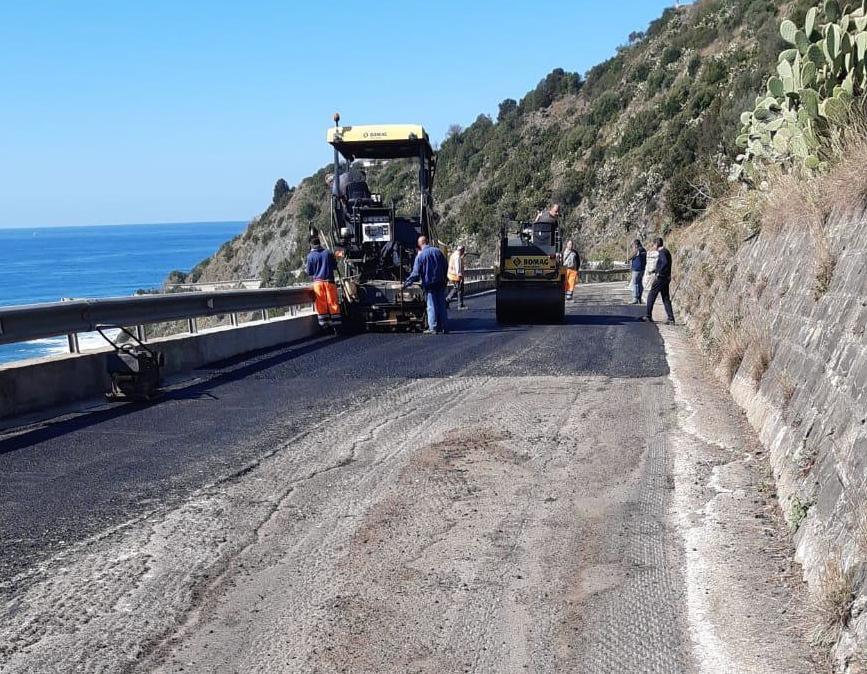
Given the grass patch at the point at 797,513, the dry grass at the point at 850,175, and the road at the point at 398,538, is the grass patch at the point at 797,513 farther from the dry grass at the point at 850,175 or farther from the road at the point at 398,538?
the dry grass at the point at 850,175

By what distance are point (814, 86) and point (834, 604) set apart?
1000 centimetres

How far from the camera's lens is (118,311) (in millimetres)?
11164

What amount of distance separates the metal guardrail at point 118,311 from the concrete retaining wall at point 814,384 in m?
7.22

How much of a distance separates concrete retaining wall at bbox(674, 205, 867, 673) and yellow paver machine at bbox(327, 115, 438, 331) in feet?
21.4

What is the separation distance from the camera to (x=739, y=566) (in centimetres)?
508

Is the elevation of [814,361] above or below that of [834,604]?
above

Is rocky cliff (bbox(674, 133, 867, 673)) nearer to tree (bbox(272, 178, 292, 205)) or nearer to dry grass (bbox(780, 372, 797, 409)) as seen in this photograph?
dry grass (bbox(780, 372, 797, 409))

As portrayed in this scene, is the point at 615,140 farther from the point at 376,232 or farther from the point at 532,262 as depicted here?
the point at 376,232

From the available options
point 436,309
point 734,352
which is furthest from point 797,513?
point 436,309

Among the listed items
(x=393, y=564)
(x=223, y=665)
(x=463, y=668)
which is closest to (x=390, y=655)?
(x=463, y=668)

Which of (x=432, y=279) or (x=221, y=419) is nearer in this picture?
(x=221, y=419)

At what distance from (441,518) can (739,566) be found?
73.7 inches

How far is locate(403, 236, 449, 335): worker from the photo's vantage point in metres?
15.9

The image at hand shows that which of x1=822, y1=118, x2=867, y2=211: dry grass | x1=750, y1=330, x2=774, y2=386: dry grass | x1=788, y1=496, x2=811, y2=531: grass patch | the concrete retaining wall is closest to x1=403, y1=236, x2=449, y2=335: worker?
the concrete retaining wall
